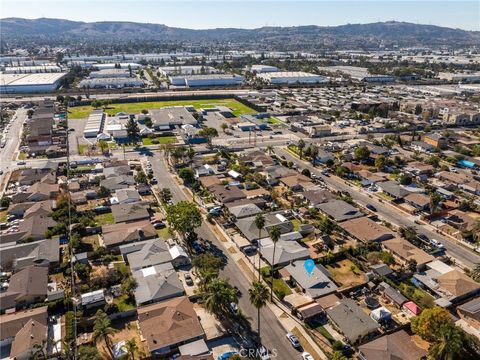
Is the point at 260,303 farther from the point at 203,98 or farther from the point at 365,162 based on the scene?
the point at 203,98

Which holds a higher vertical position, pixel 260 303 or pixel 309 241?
pixel 260 303

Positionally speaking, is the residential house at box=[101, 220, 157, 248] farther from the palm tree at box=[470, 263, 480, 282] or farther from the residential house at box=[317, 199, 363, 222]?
the palm tree at box=[470, 263, 480, 282]

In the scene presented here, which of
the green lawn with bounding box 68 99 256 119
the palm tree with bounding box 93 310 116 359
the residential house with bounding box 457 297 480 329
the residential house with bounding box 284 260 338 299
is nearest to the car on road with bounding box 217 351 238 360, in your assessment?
the palm tree with bounding box 93 310 116 359

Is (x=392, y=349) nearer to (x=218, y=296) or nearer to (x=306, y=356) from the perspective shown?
(x=306, y=356)

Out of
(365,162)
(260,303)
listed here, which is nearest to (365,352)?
(260,303)

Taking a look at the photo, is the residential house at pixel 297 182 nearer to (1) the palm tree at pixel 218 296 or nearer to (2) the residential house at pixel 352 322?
(2) the residential house at pixel 352 322

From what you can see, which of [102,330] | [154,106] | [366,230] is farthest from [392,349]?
[154,106]
